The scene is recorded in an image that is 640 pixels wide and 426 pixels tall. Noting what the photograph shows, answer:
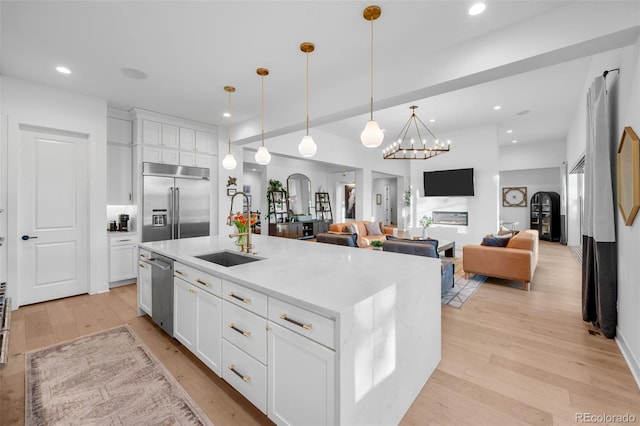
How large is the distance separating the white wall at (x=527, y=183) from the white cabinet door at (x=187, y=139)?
9816 millimetres

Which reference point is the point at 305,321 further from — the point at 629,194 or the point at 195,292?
the point at 629,194

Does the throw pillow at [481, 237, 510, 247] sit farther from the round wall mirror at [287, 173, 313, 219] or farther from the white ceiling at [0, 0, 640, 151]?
the round wall mirror at [287, 173, 313, 219]

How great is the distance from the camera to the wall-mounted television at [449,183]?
6.87 m

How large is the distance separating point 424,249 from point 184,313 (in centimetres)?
267

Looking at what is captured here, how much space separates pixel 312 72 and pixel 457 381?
11.4ft

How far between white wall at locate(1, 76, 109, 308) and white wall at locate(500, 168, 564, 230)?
1095 centimetres

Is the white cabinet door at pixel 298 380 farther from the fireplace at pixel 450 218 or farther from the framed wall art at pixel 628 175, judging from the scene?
the fireplace at pixel 450 218

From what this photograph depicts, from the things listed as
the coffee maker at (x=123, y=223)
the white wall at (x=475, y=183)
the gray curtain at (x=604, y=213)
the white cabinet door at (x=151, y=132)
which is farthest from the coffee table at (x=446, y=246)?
the coffee maker at (x=123, y=223)

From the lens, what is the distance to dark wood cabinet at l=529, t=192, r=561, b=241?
874 cm

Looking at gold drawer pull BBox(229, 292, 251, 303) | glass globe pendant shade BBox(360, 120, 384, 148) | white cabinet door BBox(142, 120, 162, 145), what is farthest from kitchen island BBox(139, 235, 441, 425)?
white cabinet door BBox(142, 120, 162, 145)

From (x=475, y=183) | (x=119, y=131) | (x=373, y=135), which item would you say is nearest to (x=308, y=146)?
(x=373, y=135)

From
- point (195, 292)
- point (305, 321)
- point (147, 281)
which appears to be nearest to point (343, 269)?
point (305, 321)

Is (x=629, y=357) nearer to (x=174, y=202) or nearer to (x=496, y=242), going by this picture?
(x=496, y=242)

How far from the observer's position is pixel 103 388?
204cm
